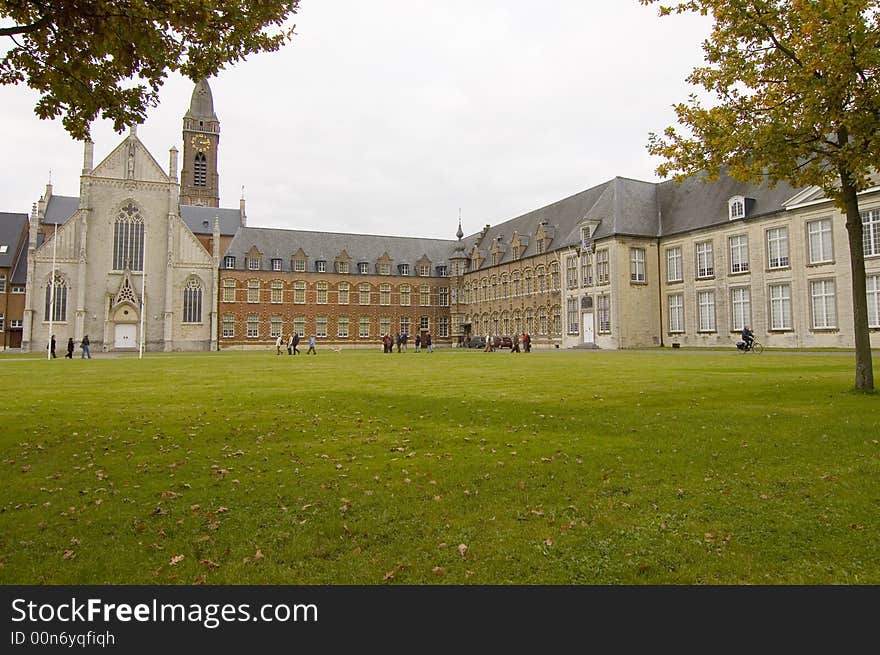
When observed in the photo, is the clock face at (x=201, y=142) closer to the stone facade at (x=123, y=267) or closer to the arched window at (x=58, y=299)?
the stone facade at (x=123, y=267)

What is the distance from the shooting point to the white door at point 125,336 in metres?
59.1

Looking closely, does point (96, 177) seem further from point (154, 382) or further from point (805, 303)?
point (805, 303)

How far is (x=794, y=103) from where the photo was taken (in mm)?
12594

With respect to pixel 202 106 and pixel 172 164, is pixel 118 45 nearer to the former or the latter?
pixel 172 164

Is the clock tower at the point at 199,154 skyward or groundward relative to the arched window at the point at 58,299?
skyward

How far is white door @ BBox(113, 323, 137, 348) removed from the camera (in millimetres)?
59094

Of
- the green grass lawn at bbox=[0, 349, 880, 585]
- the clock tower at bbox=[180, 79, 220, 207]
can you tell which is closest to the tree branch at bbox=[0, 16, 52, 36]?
the green grass lawn at bbox=[0, 349, 880, 585]

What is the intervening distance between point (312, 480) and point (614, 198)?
155 feet

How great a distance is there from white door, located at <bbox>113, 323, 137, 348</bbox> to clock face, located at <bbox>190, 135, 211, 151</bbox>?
3745cm

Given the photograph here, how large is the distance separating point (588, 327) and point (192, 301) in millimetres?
40356

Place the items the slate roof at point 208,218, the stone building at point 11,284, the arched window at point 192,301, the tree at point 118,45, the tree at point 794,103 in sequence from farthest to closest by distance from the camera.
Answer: the slate roof at point 208,218 < the stone building at point 11,284 < the arched window at point 192,301 < the tree at point 794,103 < the tree at point 118,45

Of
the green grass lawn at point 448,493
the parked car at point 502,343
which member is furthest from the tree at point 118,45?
the parked car at point 502,343

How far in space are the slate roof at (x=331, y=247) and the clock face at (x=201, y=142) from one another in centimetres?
2594
